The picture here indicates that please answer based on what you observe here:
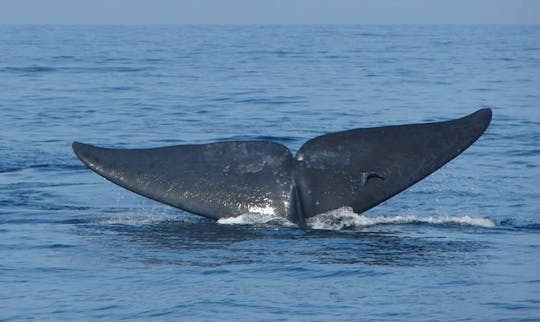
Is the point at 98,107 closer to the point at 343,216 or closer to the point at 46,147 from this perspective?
the point at 46,147

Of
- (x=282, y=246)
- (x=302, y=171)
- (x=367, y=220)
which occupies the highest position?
(x=302, y=171)

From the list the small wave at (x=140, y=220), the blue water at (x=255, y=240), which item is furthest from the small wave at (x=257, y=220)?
the small wave at (x=140, y=220)

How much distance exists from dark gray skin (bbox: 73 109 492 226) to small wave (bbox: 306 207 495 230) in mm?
85

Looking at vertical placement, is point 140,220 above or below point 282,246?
above

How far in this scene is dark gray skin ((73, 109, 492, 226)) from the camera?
9.41m

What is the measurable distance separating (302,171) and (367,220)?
112cm

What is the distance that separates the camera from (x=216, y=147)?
32.4 feet

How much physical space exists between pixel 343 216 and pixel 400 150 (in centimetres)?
61

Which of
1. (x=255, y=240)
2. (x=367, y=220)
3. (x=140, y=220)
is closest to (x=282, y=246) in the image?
(x=255, y=240)

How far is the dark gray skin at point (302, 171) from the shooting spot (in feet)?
30.9

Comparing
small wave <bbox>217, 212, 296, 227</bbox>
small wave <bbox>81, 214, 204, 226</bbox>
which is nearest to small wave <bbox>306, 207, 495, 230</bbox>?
small wave <bbox>217, 212, 296, 227</bbox>

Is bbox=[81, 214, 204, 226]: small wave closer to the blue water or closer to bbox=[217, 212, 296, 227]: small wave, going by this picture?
the blue water

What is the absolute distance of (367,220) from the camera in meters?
10.4

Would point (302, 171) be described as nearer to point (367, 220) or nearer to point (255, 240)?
point (255, 240)
